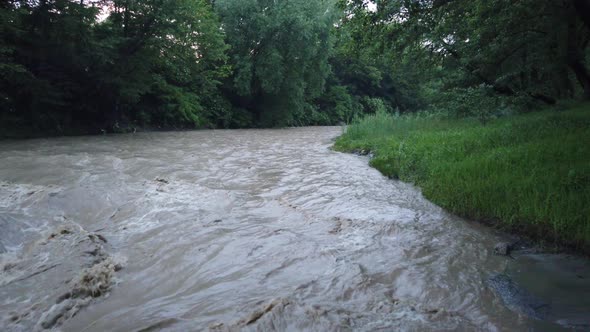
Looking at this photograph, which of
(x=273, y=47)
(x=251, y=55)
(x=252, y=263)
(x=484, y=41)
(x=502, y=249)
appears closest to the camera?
(x=252, y=263)

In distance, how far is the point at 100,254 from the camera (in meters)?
3.87

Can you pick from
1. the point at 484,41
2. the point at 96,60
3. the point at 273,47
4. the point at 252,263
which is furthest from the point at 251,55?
the point at 252,263

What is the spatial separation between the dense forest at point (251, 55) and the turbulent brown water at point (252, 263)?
3971mm

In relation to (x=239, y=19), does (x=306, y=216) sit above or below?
below

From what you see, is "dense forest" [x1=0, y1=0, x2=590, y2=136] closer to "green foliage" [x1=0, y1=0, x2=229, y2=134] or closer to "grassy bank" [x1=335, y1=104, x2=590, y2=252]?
"green foliage" [x1=0, y1=0, x2=229, y2=134]

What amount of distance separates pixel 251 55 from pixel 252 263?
2500cm

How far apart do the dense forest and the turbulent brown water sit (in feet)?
13.0

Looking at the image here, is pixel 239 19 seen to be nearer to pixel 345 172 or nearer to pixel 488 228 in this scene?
pixel 345 172

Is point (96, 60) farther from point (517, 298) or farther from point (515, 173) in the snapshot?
point (517, 298)

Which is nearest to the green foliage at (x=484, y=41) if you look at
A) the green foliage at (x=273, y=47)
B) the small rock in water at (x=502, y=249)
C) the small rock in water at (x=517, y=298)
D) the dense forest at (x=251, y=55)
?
the dense forest at (x=251, y=55)

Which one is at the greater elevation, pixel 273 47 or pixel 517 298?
pixel 273 47

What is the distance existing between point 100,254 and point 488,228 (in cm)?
461

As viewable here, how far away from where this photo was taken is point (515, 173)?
5426 mm

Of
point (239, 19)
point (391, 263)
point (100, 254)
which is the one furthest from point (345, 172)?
point (239, 19)
